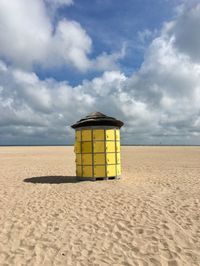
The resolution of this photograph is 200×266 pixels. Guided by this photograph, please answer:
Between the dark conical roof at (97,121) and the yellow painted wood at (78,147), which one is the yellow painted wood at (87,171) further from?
the dark conical roof at (97,121)

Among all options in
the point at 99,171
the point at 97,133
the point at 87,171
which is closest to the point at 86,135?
the point at 97,133

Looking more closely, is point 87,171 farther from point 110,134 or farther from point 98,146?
point 110,134

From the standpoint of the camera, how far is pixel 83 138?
45.8 ft

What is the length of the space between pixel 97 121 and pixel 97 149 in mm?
1295

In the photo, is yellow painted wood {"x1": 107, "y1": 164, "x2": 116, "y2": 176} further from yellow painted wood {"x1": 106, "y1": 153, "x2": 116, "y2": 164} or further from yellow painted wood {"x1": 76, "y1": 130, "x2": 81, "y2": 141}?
yellow painted wood {"x1": 76, "y1": 130, "x2": 81, "y2": 141}

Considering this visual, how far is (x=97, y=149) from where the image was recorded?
13750 mm

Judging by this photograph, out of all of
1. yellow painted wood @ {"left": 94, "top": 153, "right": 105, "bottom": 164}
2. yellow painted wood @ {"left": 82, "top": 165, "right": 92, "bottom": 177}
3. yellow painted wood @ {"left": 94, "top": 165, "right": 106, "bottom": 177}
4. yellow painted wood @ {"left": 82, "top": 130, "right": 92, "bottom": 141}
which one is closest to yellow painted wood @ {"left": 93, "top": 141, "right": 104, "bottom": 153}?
yellow painted wood @ {"left": 94, "top": 153, "right": 105, "bottom": 164}

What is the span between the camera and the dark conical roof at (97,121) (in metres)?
13.7

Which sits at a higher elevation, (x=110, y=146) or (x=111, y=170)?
(x=110, y=146)

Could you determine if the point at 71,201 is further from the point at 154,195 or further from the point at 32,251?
the point at 32,251

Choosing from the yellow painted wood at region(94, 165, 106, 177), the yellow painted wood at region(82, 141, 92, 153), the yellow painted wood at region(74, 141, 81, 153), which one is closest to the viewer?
the yellow painted wood at region(94, 165, 106, 177)

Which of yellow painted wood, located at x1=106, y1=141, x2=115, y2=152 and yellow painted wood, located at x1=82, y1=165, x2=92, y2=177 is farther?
yellow painted wood, located at x1=106, y1=141, x2=115, y2=152

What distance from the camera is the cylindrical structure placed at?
45.0 feet

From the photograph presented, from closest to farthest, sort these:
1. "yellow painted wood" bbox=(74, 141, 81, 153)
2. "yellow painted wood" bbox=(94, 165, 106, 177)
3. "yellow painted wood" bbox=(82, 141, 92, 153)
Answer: "yellow painted wood" bbox=(94, 165, 106, 177) < "yellow painted wood" bbox=(82, 141, 92, 153) < "yellow painted wood" bbox=(74, 141, 81, 153)
